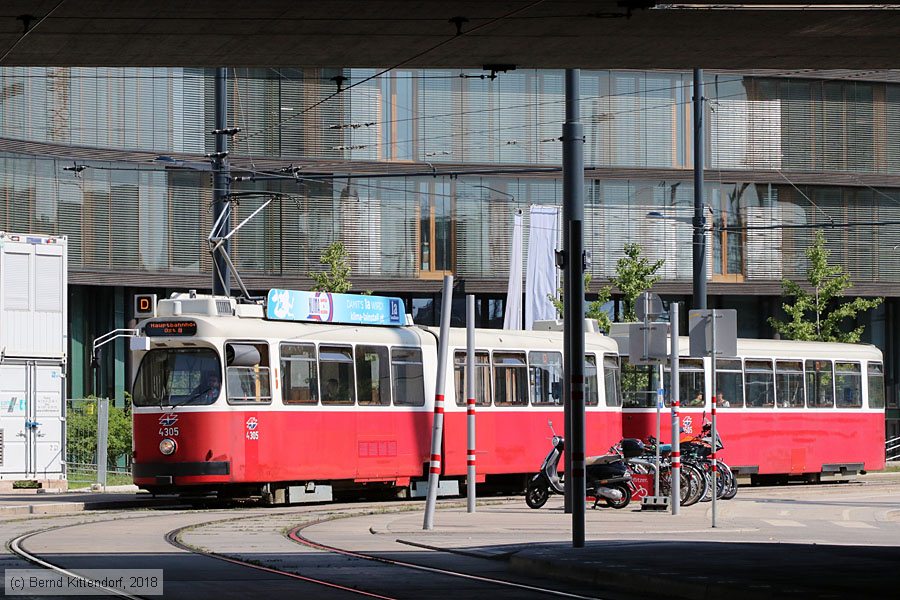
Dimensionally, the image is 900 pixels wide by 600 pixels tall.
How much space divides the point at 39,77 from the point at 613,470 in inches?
984

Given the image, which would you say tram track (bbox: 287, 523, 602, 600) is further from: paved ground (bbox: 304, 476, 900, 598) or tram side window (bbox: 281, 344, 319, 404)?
tram side window (bbox: 281, 344, 319, 404)

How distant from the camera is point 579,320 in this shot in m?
18.1

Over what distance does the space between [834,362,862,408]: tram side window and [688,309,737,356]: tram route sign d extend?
617 inches

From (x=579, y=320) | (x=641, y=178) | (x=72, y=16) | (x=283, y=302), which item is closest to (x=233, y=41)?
(x=72, y=16)

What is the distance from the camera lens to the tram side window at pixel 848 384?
36531 millimetres

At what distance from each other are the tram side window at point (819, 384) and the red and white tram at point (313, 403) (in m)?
6.34

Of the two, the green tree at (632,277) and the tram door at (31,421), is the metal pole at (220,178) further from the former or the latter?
the green tree at (632,277)

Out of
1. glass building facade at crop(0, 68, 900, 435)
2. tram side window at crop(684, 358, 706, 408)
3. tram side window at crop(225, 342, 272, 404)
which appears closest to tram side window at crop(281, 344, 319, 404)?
tram side window at crop(225, 342, 272, 404)

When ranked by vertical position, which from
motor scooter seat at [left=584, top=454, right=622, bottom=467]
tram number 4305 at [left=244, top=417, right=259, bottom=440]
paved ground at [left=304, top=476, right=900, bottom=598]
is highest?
tram number 4305 at [left=244, top=417, right=259, bottom=440]

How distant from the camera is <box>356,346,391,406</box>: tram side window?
28344 millimetres

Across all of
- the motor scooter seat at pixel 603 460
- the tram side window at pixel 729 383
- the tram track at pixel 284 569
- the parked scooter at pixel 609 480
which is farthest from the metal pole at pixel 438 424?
the tram side window at pixel 729 383

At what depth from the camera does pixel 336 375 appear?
28.0 m

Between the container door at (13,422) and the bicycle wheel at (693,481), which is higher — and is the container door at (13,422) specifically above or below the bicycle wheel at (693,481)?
above

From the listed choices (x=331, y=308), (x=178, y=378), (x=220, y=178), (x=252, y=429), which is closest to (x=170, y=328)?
(x=178, y=378)
